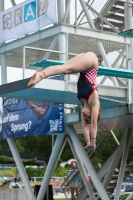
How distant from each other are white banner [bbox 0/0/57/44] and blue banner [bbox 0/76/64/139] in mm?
3090

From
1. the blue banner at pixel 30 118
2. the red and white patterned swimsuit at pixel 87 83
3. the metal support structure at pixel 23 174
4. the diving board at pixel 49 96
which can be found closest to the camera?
the red and white patterned swimsuit at pixel 87 83

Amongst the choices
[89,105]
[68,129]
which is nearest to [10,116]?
[68,129]

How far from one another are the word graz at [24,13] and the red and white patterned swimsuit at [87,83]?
16.8 m

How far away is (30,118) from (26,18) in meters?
4.38

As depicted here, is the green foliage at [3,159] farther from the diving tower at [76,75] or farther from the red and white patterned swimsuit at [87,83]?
the red and white patterned swimsuit at [87,83]

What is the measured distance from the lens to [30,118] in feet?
86.9

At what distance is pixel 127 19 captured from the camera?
87.2 feet

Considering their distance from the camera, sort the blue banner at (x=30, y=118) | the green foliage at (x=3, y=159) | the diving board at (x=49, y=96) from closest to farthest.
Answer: the diving board at (x=49, y=96) → the blue banner at (x=30, y=118) → the green foliage at (x=3, y=159)

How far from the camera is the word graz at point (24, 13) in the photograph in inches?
961

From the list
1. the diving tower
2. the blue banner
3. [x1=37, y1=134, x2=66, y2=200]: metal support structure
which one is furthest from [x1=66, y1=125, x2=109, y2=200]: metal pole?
[x1=37, y1=134, x2=66, y2=200]: metal support structure

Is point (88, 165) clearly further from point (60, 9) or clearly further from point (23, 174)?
point (60, 9)

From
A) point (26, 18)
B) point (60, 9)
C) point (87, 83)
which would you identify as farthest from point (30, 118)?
point (87, 83)

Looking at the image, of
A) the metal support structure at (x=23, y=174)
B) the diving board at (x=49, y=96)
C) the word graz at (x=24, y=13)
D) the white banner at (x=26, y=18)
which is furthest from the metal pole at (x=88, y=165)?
the word graz at (x=24, y=13)

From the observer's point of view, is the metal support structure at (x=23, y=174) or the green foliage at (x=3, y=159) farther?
the green foliage at (x=3, y=159)
